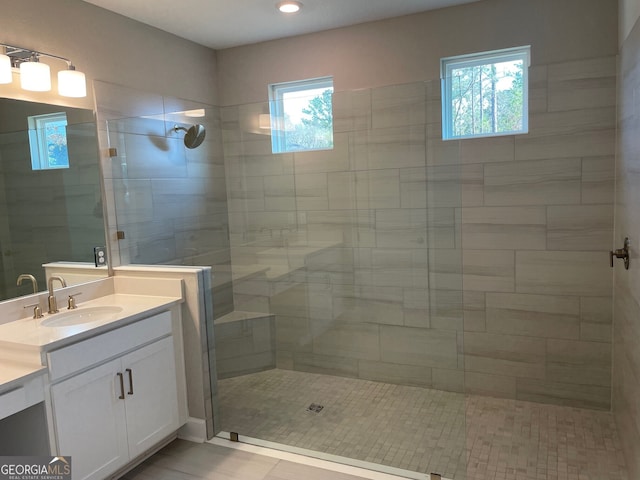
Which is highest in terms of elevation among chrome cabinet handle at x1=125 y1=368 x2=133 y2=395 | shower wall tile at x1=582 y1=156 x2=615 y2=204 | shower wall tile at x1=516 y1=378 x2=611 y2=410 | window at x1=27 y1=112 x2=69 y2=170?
window at x1=27 y1=112 x2=69 y2=170

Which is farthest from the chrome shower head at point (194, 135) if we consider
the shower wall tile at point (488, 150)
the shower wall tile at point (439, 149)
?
the shower wall tile at point (488, 150)

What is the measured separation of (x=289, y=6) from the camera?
2994mm

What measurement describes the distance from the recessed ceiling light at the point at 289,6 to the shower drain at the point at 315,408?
243cm

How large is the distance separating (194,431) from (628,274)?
2412 millimetres

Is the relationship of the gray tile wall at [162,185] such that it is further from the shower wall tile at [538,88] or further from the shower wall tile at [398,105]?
the shower wall tile at [538,88]

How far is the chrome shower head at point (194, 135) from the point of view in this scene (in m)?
3.39

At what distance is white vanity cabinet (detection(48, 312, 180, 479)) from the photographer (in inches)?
82.5

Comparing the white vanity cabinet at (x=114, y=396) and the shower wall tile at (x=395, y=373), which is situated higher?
the white vanity cabinet at (x=114, y=396)

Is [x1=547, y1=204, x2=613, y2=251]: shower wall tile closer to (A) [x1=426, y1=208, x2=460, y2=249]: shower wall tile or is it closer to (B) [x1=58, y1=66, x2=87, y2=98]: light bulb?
(A) [x1=426, y1=208, x2=460, y2=249]: shower wall tile

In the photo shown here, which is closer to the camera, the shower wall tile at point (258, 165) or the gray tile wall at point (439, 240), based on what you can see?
the gray tile wall at point (439, 240)

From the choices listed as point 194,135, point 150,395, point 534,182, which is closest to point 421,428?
point 150,395

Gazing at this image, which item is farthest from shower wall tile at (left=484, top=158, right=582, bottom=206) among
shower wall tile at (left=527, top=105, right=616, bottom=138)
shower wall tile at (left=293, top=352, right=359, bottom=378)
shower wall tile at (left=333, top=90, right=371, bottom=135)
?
shower wall tile at (left=293, top=352, right=359, bottom=378)

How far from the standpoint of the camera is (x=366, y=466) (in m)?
2.53

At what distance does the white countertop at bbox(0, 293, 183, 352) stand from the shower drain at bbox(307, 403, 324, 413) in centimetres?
103
